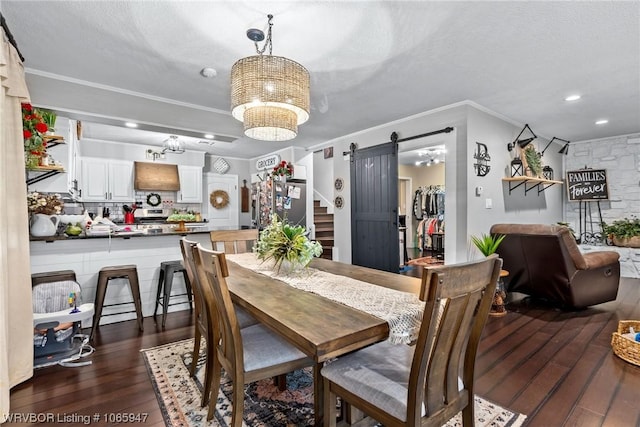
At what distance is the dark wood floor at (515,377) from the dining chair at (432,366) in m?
0.92

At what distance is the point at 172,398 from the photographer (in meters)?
1.89

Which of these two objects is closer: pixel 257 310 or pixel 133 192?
pixel 257 310

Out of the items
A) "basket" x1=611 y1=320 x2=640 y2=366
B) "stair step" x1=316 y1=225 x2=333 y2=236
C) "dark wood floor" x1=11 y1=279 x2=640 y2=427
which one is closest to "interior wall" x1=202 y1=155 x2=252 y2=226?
"stair step" x1=316 y1=225 x2=333 y2=236

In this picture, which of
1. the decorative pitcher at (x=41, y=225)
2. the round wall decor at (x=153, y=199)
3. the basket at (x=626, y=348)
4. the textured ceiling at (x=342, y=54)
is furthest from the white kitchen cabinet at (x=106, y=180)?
the basket at (x=626, y=348)

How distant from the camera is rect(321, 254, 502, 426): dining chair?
100 cm

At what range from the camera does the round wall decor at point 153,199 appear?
20.7 ft

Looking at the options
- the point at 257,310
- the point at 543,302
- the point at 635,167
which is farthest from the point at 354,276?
the point at 635,167

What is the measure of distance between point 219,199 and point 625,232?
304 inches

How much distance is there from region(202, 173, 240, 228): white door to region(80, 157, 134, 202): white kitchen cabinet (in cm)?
157

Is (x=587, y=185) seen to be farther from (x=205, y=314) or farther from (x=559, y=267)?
(x=205, y=314)

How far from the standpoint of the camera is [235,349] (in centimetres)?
141

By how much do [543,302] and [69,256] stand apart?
5275 mm

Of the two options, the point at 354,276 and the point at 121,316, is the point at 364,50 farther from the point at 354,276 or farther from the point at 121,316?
the point at 121,316

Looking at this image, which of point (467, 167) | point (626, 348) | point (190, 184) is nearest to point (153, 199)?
point (190, 184)
